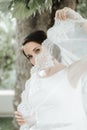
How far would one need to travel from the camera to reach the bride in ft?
6.59

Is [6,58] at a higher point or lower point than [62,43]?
lower

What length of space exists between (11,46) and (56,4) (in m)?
5.44

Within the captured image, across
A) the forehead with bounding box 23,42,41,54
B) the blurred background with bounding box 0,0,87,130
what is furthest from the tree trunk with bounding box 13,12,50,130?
the forehead with bounding box 23,42,41,54

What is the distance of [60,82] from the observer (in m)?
2.03

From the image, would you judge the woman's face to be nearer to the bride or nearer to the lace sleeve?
the bride

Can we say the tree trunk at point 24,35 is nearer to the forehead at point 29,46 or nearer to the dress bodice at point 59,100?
the forehead at point 29,46

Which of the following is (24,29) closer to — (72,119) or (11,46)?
(72,119)

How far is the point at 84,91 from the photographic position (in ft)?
6.71

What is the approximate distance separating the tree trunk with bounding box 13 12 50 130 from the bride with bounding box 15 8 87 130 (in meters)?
1.03

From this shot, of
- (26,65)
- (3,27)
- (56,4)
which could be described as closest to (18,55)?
(26,65)

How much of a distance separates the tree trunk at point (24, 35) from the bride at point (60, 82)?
3.36 feet

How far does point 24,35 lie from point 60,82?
4.98ft

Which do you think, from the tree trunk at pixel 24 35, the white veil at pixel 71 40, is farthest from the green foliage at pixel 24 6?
the tree trunk at pixel 24 35

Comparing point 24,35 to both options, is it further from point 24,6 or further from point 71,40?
point 71,40
